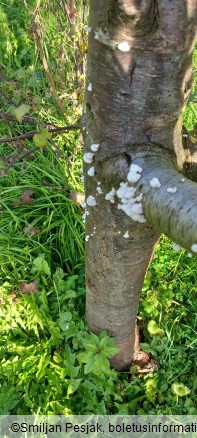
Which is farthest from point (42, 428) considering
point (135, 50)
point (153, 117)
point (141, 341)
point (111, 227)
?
point (135, 50)

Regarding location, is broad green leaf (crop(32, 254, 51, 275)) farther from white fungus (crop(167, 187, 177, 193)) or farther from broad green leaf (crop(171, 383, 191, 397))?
white fungus (crop(167, 187, 177, 193))

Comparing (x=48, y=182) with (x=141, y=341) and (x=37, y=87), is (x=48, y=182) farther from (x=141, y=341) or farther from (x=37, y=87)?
(x=141, y=341)

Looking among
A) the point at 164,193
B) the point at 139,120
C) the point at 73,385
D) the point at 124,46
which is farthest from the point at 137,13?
the point at 73,385

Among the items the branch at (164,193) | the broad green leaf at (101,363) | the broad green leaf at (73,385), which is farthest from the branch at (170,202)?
the broad green leaf at (73,385)

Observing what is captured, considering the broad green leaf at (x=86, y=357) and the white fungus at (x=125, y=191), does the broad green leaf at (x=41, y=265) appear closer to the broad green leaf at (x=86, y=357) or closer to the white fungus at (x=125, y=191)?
the broad green leaf at (x=86, y=357)

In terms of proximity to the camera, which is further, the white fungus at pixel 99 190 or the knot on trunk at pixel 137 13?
the white fungus at pixel 99 190

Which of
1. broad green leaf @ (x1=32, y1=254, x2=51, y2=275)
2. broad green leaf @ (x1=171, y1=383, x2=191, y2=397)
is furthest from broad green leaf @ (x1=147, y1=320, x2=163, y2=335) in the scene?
broad green leaf @ (x1=32, y1=254, x2=51, y2=275)

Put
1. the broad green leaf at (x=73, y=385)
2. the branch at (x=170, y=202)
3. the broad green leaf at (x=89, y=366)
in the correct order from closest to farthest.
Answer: the branch at (x=170, y=202) → the broad green leaf at (x=89, y=366) → the broad green leaf at (x=73, y=385)

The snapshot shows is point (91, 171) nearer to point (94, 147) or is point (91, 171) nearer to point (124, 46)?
point (94, 147)
